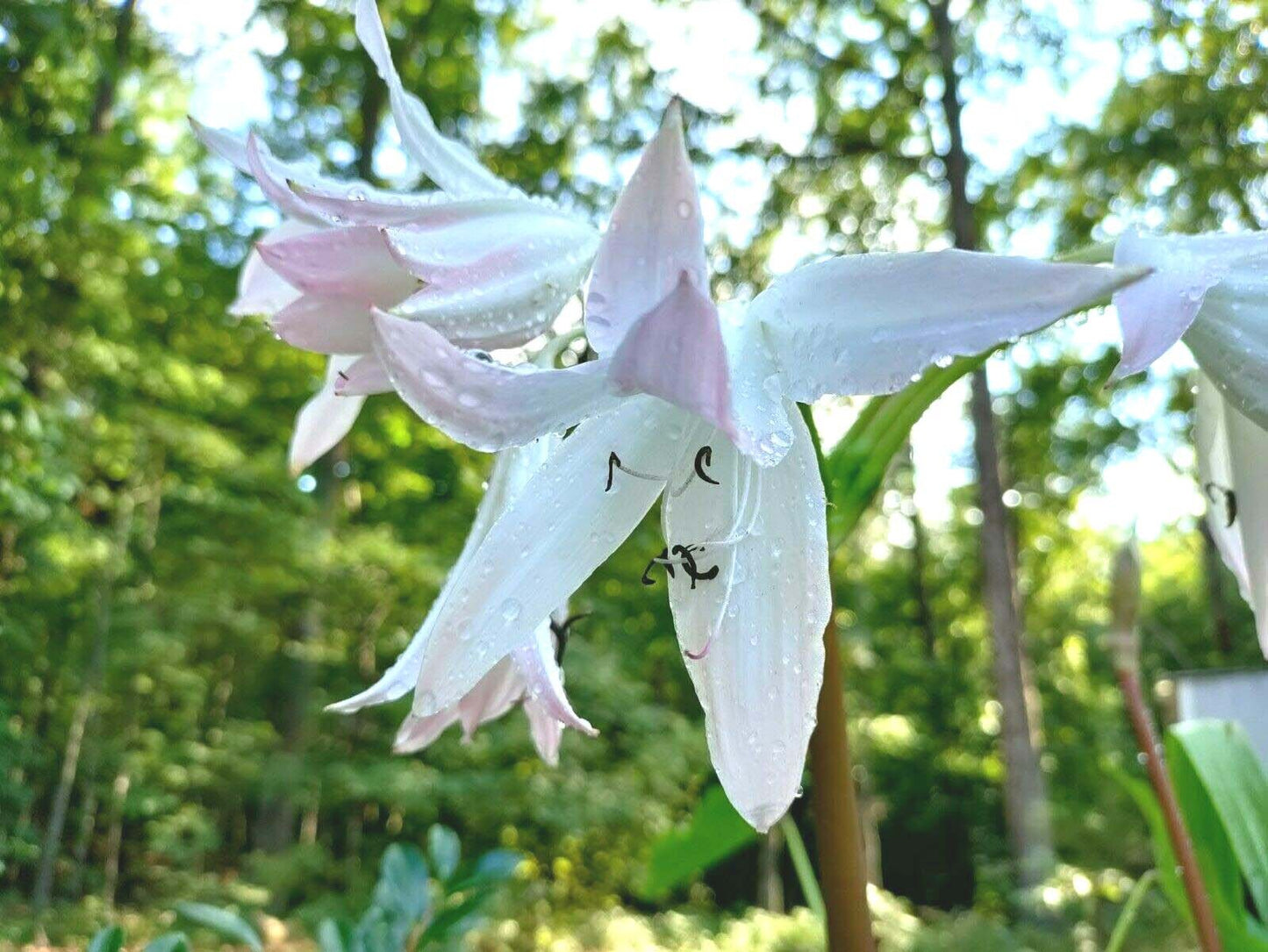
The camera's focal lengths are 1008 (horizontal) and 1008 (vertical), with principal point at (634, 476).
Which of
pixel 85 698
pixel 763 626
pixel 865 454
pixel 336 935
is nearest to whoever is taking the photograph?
pixel 763 626

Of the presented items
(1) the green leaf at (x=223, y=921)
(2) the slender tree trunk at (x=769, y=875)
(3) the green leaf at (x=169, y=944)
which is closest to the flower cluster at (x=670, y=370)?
(3) the green leaf at (x=169, y=944)

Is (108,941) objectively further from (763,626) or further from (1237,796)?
(1237,796)

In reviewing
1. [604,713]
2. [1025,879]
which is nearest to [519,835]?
[604,713]

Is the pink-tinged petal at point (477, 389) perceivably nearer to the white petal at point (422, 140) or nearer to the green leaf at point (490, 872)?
the white petal at point (422, 140)

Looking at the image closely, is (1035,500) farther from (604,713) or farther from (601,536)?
(601,536)

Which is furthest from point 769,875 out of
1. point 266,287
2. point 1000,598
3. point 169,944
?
point 266,287

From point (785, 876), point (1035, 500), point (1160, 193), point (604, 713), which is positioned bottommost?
point (785, 876)
